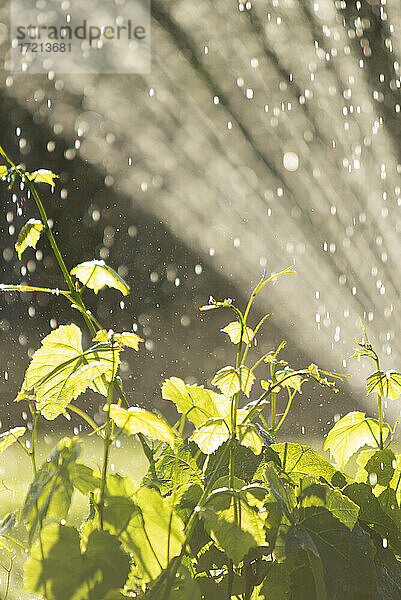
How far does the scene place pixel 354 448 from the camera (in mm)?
370

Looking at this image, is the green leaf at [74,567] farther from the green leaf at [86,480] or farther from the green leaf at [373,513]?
the green leaf at [373,513]

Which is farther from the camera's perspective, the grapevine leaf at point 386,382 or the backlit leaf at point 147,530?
the grapevine leaf at point 386,382

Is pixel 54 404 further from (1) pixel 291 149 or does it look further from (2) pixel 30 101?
(2) pixel 30 101

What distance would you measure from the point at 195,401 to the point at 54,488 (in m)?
0.11

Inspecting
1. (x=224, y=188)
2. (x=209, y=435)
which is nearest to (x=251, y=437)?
(x=209, y=435)

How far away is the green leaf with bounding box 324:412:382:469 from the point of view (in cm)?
37

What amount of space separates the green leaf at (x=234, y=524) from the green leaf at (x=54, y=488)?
57 millimetres

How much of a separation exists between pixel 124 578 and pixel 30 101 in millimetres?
1629

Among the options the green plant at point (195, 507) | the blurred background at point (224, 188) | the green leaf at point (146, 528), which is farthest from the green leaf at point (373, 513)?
the blurred background at point (224, 188)

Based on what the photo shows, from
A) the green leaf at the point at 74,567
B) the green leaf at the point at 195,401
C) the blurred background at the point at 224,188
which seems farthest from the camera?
the blurred background at the point at 224,188

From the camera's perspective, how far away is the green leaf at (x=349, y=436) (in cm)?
37

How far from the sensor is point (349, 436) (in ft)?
1.22

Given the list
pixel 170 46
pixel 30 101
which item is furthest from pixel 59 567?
pixel 30 101

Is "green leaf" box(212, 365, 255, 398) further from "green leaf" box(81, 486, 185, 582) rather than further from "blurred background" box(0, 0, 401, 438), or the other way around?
"blurred background" box(0, 0, 401, 438)
